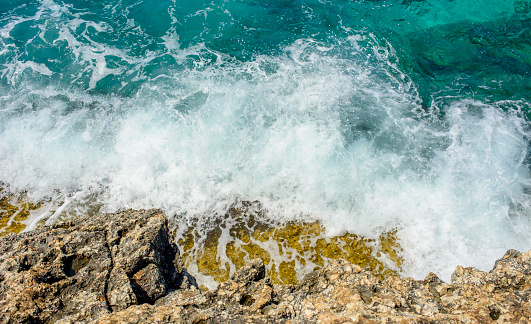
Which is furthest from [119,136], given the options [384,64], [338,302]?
[384,64]

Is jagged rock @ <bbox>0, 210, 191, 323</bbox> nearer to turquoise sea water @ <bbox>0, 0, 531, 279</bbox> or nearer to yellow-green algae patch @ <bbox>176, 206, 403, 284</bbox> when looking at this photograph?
yellow-green algae patch @ <bbox>176, 206, 403, 284</bbox>

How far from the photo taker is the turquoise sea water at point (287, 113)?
9680mm

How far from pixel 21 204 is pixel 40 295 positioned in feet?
23.1

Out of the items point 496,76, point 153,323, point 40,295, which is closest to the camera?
point 153,323

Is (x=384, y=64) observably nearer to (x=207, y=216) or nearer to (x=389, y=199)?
(x=389, y=199)

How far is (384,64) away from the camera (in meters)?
14.1

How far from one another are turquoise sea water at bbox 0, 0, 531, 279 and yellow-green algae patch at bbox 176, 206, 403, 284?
1.49 ft

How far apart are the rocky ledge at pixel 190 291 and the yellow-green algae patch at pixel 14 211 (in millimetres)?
4635

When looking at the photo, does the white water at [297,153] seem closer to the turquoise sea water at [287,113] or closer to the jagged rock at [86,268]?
the turquoise sea water at [287,113]

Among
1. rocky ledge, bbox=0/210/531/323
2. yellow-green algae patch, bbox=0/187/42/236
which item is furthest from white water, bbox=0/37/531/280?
rocky ledge, bbox=0/210/531/323

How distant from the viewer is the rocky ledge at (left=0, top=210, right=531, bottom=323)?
3.84m

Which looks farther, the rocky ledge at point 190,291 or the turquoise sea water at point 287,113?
the turquoise sea water at point 287,113

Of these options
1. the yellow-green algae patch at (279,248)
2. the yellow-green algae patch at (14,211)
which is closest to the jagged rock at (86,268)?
the yellow-green algae patch at (279,248)

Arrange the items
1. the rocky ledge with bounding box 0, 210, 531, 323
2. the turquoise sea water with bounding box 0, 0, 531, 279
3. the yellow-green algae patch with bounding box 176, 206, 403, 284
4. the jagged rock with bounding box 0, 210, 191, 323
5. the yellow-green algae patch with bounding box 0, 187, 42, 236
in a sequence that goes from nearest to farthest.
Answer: the rocky ledge with bounding box 0, 210, 531, 323 < the jagged rock with bounding box 0, 210, 191, 323 < the yellow-green algae patch with bounding box 176, 206, 403, 284 < the yellow-green algae patch with bounding box 0, 187, 42, 236 < the turquoise sea water with bounding box 0, 0, 531, 279
